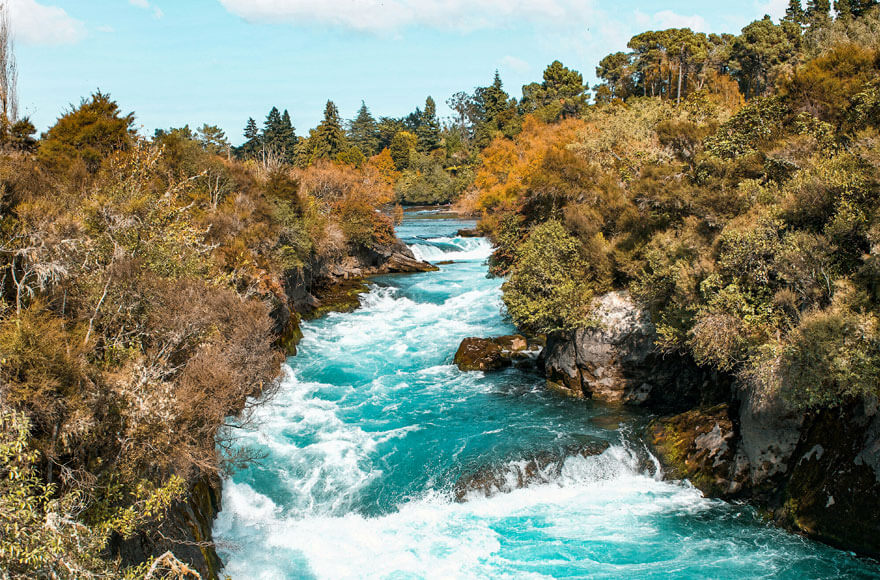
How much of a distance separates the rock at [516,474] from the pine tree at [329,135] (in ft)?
226

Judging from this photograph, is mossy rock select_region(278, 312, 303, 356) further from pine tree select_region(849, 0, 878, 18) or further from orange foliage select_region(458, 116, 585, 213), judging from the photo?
pine tree select_region(849, 0, 878, 18)

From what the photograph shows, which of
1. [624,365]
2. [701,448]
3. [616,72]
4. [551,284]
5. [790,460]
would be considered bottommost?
[701,448]

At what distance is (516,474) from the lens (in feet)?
53.8

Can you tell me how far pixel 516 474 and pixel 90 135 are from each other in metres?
21.2

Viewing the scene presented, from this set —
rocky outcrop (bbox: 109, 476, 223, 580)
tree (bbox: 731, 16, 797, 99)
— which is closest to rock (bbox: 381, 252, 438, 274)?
rocky outcrop (bbox: 109, 476, 223, 580)

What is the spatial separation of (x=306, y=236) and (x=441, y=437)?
1762 cm

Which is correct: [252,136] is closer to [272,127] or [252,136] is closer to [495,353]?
[272,127]

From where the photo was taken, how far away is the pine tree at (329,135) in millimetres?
80812

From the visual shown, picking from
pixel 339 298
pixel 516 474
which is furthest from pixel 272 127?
pixel 516 474

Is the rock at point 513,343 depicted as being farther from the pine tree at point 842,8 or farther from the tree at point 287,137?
the tree at point 287,137

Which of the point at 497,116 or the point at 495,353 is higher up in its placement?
the point at 497,116

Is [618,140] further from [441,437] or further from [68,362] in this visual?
[68,362]

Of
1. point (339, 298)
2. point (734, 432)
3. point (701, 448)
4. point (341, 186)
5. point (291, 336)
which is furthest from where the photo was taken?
point (341, 186)

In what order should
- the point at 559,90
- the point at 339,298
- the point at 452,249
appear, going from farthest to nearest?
the point at 559,90, the point at 452,249, the point at 339,298
